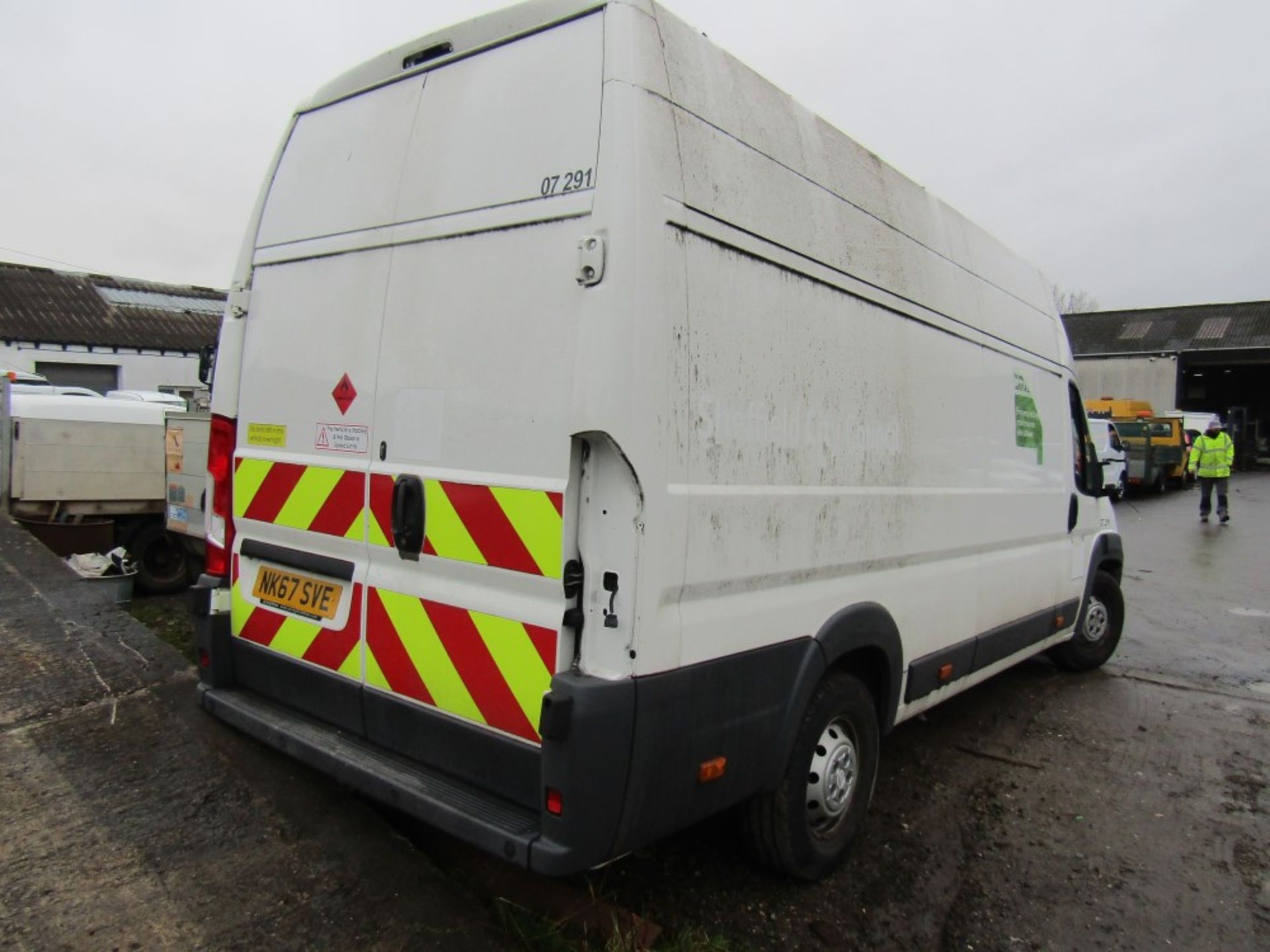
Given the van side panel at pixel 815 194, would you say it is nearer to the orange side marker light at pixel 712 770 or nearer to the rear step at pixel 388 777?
the orange side marker light at pixel 712 770

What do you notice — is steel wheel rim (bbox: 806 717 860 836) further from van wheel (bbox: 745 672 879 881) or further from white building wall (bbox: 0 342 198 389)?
white building wall (bbox: 0 342 198 389)

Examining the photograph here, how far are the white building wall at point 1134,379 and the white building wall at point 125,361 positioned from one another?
34340 mm

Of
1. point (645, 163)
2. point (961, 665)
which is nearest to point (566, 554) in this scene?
point (645, 163)

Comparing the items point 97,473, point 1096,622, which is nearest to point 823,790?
point 1096,622

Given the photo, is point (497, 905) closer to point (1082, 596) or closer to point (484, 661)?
point (484, 661)

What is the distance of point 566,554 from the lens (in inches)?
94.6

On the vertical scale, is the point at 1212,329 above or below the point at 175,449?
above

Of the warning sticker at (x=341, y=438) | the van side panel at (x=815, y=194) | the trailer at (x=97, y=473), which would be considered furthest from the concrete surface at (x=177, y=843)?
the trailer at (x=97, y=473)

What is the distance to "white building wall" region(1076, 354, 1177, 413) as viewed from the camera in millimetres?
36094

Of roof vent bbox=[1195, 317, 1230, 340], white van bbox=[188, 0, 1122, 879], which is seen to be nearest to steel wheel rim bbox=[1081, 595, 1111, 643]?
white van bbox=[188, 0, 1122, 879]

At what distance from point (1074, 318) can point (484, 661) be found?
152ft

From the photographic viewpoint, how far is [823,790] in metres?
3.20

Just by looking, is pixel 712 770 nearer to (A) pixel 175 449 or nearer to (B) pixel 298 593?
(B) pixel 298 593

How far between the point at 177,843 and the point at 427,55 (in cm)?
286
